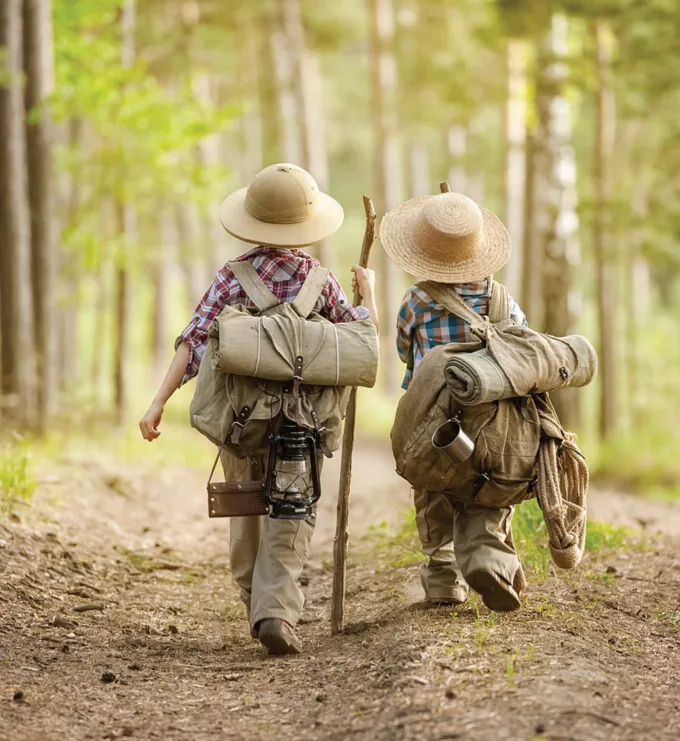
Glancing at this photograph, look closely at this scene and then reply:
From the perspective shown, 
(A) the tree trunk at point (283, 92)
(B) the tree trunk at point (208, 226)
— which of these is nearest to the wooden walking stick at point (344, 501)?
(A) the tree trunk at point (283, 92)

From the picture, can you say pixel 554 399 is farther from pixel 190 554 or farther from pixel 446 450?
pixel 446 450

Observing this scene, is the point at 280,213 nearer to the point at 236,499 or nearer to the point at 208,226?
the point at 236,499

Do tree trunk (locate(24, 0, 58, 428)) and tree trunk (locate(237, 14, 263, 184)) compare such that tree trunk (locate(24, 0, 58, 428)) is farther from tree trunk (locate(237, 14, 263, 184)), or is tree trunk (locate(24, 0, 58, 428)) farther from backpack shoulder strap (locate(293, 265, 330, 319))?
tree trunk (locate(237, 14, 263, 184))

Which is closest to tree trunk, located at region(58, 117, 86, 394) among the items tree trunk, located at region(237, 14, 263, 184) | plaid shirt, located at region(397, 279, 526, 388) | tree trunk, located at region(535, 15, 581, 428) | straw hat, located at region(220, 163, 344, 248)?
tree trunk, located at region(535, 15, 581, 428)

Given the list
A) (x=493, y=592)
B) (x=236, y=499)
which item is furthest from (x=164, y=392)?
(x=493, y=592)

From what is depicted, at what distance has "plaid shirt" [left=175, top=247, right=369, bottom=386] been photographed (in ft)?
16.9

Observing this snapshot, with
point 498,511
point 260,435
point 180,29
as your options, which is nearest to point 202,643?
point 260,435

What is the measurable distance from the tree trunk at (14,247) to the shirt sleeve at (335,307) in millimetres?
6532

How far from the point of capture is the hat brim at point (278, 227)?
512 cm

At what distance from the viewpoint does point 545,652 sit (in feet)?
14.7

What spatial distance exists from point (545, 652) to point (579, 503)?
881 mm

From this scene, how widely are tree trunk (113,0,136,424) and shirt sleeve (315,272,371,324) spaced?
9126mm

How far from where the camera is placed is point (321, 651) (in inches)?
200

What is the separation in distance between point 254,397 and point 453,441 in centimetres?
100
